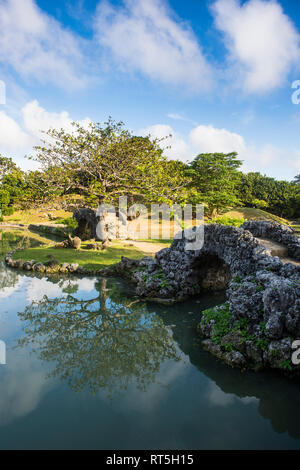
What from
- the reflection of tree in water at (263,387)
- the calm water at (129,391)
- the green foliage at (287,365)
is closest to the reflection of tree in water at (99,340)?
the calm water at (129,391)

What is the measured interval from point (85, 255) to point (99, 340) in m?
11.5

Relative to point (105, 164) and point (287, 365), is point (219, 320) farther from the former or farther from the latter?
point (105, 164)

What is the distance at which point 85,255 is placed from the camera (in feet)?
66.0

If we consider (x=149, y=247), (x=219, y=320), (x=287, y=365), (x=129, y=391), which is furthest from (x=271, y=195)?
(x=129, y=391)

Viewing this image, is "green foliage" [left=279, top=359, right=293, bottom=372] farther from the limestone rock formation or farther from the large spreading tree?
the large spreading tree

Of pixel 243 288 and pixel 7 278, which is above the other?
pixel 243 288

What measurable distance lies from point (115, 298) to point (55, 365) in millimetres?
5803

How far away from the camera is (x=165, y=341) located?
922 cm

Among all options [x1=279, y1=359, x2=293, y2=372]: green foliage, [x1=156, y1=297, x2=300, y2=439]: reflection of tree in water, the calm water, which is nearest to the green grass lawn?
the calm water

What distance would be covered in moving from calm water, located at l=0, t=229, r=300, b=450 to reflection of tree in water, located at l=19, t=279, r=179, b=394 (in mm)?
34

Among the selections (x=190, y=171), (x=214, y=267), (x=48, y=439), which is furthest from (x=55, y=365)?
(x=190, y=171)

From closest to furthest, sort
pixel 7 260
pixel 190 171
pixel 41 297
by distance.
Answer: pixel 41 297
pixel 7 260
pixel 190 171

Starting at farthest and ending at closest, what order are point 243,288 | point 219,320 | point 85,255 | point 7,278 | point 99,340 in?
point 85,255
point 7,278
point 99,340
point 219,320
point 243,288
